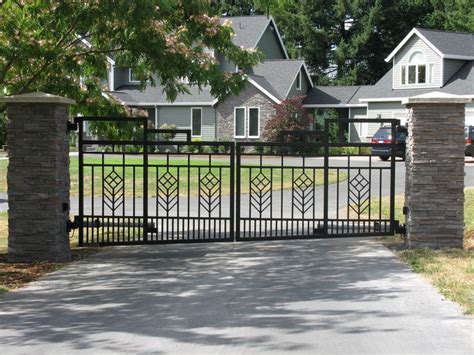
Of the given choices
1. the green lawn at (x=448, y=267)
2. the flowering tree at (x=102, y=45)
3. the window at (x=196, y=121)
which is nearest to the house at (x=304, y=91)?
the window at (x=196, y=121)

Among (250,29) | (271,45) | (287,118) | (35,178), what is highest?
(250,29)

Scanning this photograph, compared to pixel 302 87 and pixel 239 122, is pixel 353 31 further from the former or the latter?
pixel 239 122

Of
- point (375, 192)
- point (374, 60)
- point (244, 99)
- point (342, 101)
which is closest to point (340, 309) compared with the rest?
point (375, 192)

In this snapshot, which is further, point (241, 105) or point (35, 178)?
point (241, 105)

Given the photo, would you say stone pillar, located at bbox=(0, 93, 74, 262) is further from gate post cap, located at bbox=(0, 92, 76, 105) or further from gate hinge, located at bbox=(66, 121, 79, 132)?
gate hinge, located at bbox=(66, 121, 79, 132)

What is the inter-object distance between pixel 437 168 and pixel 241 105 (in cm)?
3140

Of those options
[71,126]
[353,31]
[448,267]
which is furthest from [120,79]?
[448,267]

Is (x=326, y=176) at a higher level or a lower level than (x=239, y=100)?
lower

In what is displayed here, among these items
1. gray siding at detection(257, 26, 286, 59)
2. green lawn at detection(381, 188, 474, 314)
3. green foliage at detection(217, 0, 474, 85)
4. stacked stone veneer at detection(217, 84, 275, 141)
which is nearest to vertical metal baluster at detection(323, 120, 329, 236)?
green lawn at detection(381, 188, 474, 314)

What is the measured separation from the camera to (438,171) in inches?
400

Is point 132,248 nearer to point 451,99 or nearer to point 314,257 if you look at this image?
point 314,257

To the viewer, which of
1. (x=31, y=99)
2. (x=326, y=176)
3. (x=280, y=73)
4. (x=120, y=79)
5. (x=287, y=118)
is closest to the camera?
(x=31, y=99)

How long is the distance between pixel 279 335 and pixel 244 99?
35401 millimetres

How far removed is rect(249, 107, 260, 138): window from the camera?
40.8m
